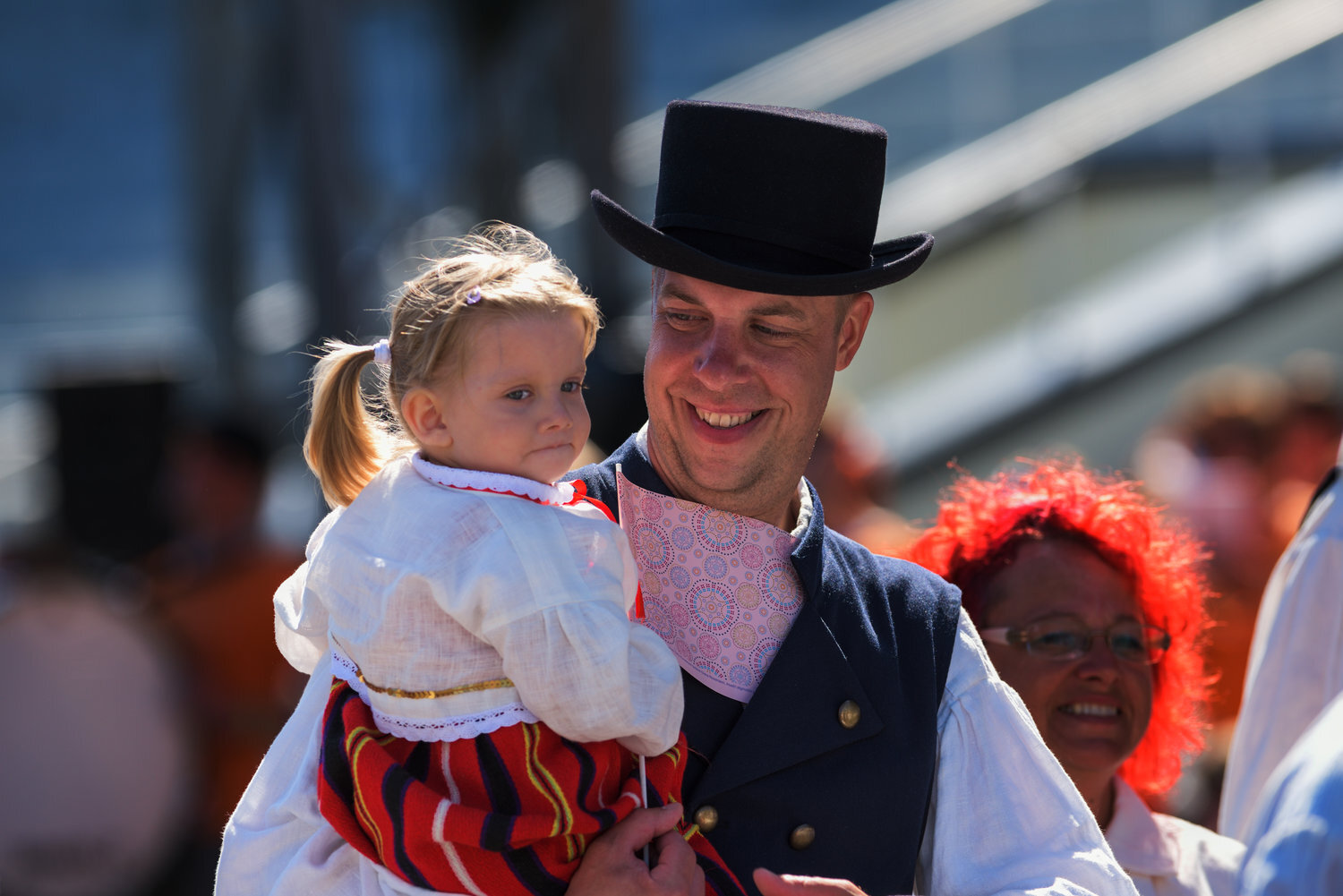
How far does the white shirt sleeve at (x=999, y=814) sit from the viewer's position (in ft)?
6.37

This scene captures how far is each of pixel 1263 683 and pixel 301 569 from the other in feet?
5.48

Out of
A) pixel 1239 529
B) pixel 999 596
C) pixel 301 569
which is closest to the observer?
pixel 301 569

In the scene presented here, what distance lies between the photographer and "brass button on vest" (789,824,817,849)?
1.90 meters

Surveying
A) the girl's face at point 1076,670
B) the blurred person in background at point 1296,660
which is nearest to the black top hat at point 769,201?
the girl's face at point 1076,670

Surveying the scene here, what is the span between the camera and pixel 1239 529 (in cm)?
476

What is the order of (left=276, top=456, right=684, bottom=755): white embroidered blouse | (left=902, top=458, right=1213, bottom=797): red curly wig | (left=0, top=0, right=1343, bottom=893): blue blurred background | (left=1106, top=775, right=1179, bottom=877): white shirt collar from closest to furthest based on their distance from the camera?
(left=276, top=456, right=684, bottom=755): white embroidered blouse
(left=1106, top=775, right=1179, bottom=877): white shirt collar
(left=902, top=458, right=1213, bottom=797): red curly wig
(left=0, top=0, right=1343, bottom=893): blue blurred background

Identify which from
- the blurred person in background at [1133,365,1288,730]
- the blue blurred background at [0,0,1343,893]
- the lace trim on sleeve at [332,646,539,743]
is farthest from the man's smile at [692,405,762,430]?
the blurred person in background at [1133,365,1288,730]

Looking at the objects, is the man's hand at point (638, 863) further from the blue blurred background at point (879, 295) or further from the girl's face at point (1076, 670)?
the blue blurred background at point (879, 295)

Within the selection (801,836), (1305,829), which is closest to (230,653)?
(801,836)

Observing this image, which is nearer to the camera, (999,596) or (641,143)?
(999,596)

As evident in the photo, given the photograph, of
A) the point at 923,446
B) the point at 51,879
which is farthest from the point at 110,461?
the point at 923,446

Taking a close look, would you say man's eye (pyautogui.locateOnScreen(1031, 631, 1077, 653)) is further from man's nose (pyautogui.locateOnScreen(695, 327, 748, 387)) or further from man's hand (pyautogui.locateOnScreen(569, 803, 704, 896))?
man's hand (pyautogui.locateOnScreen(569, 803, 704, 896))

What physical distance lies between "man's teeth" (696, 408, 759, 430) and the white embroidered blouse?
0.94ft

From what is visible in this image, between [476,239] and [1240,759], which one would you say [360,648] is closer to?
[476,239]
